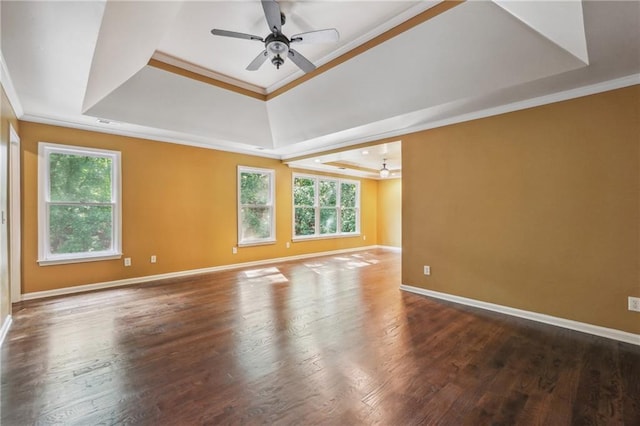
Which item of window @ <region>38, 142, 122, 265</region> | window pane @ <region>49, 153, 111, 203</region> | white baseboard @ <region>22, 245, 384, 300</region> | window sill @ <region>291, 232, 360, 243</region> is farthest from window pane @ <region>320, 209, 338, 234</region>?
window pane @ <region>49, 153, 111, 203</region>

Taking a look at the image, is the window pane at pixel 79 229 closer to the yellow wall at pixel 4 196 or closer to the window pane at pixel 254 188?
the yellow wall at pixel 4 196

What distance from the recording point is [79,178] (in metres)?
4.28

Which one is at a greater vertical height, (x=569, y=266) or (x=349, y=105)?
(x=349, y=105)

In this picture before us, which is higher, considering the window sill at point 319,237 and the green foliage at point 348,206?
the green foliage at point 348,206

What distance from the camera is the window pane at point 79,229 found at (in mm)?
4102

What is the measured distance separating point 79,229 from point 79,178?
772mm

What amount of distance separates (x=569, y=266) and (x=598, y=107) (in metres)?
1.63

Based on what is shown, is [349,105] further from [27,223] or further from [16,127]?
[27,223]

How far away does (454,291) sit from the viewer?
385cm

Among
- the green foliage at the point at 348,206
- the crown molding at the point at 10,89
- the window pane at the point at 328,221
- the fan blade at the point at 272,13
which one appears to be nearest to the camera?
the fan blade at the point at 272,13

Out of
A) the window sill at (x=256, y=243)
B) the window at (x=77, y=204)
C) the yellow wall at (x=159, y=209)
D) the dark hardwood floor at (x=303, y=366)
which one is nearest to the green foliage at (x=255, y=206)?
the window sill at (x=256, y=243)

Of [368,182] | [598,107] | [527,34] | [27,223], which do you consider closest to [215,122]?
[27,223]

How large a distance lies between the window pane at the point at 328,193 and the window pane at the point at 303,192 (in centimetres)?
32

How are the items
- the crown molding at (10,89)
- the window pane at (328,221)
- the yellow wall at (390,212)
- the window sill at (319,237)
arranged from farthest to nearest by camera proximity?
the yellow wall at (390,212) < the window pane at (328,221) < the window sill at (319,237) < the crown molding at (10,89)
